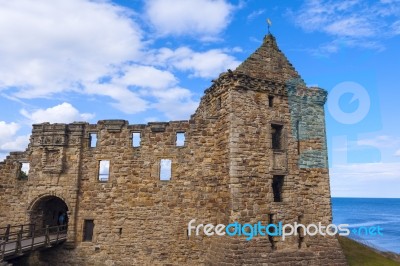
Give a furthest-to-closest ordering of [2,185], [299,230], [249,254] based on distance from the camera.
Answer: [2,185], [299,230], [249,254]

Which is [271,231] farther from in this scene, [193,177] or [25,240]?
[25,240]

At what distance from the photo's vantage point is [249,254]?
14.8 metres

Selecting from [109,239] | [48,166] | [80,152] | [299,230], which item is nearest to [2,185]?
[48,166]

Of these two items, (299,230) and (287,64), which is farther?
(287,64)

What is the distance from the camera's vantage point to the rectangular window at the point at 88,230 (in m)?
17.9

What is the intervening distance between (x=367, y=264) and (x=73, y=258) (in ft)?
50.7

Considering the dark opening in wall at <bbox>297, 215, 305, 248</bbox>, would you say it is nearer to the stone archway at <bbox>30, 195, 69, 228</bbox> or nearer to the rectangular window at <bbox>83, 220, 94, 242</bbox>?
the rectangular window at <bbox>83, 220, 94, 242</bbox>

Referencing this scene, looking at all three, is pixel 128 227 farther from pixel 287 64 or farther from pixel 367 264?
pixel 367 264

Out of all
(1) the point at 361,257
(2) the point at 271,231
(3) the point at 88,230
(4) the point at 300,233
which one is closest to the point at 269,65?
(2) the point at 271,231


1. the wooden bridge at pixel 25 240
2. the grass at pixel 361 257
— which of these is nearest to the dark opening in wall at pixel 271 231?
the grass at pixel 361 257

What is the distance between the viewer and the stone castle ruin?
16.0 meters

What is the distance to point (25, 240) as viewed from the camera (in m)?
17.2

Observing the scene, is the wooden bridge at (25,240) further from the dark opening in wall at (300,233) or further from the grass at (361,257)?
the grass at (361,257)

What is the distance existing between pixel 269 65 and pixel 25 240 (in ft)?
49.1
